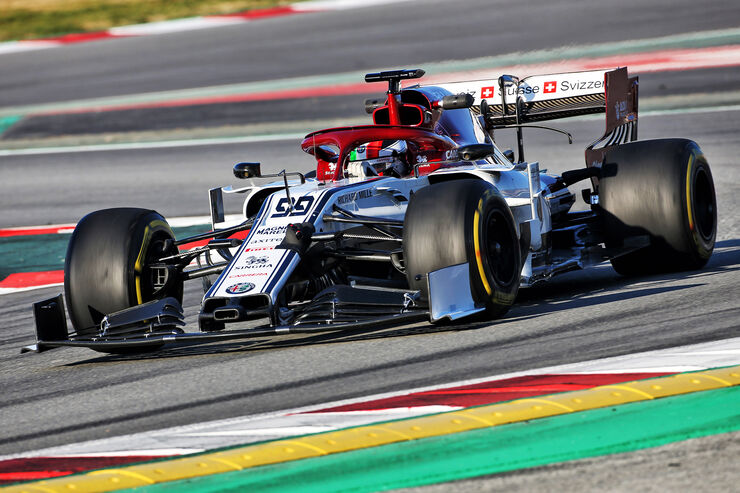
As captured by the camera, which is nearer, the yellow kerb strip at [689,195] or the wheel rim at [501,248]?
the wheel rim at [501,248]

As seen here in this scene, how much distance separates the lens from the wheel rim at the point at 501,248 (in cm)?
697

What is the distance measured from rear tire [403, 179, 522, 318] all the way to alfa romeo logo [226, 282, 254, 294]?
3.03 ft

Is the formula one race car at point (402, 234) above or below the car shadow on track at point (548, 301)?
above

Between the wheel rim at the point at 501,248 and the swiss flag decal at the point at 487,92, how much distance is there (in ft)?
9.64

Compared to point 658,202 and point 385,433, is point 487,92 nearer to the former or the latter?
point 658,202

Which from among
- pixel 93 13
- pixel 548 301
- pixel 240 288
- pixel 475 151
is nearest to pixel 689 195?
pixel 548 301

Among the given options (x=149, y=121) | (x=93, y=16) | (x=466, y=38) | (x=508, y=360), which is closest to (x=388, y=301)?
(x=508, y=360)

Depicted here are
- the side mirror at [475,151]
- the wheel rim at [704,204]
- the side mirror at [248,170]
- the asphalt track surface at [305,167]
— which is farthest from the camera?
the wheel rim at [704,204]

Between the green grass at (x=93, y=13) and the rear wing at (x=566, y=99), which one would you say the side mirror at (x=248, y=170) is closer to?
the rear wing at (x=566, y=99)

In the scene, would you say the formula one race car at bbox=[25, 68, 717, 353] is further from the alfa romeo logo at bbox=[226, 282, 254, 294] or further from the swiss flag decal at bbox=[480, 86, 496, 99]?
the swiss flag decal at bbox=[480, 86, 496, 99]

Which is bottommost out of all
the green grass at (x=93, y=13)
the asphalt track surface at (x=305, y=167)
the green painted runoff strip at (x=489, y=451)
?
the green painted runoff strip at (x=489, y=451)

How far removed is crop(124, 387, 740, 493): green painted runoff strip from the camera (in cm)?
420

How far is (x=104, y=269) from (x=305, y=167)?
317 inches

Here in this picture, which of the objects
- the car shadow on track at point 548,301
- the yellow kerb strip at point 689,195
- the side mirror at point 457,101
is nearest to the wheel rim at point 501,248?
the car shadow on track at point 548,301
